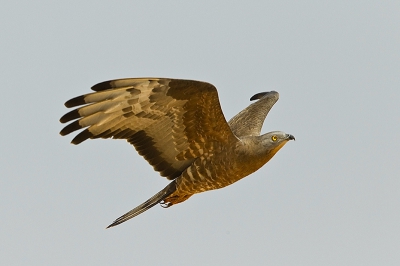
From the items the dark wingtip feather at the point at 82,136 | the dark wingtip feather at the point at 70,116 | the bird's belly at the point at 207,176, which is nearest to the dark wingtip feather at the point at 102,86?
the dark wingtip feather at the point at 70,116

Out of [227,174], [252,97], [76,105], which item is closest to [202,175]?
[227,174]

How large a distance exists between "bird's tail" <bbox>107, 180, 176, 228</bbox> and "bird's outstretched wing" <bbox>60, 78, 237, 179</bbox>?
0.44 m

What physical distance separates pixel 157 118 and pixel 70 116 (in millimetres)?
1474

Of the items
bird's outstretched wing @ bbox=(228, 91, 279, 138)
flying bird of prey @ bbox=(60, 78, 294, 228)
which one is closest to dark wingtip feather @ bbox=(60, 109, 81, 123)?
flying bird of prey @ bbox=(60, 78, 294, 228)

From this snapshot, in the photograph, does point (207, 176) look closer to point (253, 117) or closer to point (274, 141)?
point (274, 141)

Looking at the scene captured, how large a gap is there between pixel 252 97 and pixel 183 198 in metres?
4.94

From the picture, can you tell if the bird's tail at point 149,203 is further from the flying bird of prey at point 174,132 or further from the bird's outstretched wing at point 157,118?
the bird's outstretched wing at point 157,118

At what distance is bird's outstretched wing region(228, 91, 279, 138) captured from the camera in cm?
1742

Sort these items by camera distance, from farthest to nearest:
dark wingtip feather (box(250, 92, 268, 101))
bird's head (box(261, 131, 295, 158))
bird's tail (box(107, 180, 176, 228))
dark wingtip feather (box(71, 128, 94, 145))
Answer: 1. dark wingtip feather (box(250, 92, 268, 101))
2. bird's tail (box(107, 180, 176, 228))
3. bird's head (box(261, 131, 295, 158))
4. dark wingtip feather (box(71, 128, 94, 145))

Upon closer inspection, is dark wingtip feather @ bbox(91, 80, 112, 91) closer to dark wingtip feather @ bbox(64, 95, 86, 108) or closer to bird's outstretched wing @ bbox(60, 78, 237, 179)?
bird's outstretched wing @ bbox(60, 78, 237, 179)

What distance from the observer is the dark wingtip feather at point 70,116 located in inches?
554

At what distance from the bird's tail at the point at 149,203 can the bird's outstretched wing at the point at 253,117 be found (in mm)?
2280

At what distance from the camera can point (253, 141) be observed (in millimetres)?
15172

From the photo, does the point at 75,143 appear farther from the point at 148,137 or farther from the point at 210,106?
the point at 210,106
